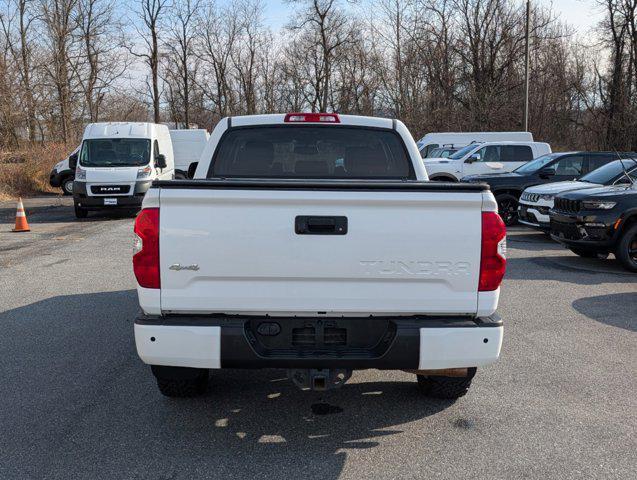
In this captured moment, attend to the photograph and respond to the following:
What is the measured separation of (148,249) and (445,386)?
2.26 meters

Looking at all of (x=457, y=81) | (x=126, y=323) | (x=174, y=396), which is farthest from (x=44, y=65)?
(x=174, y=396)

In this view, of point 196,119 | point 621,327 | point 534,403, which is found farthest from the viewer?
point 196,119

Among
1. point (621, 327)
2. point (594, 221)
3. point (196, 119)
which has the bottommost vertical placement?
point (621, 327)

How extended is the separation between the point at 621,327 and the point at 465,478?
3912mm

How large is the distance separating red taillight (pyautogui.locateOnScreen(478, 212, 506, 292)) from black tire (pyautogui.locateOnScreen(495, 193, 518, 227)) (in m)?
11.7

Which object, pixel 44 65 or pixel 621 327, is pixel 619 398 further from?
pixel 44 65

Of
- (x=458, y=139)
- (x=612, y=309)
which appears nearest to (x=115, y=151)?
(x=612, y=309)

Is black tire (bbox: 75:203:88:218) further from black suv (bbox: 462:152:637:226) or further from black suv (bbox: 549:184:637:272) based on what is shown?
black suv (bbox: 549:184:637:272)

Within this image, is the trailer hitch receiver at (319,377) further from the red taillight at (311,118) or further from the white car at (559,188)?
the white car at (559,188)

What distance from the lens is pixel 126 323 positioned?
645 centimetres

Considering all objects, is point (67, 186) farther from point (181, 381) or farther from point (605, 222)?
point (181, 381)

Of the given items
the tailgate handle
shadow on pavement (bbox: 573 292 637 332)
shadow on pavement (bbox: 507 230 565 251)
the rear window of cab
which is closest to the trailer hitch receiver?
the tailgate handle

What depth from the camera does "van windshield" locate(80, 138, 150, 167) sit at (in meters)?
17.2

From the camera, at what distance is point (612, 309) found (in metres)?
7.11
